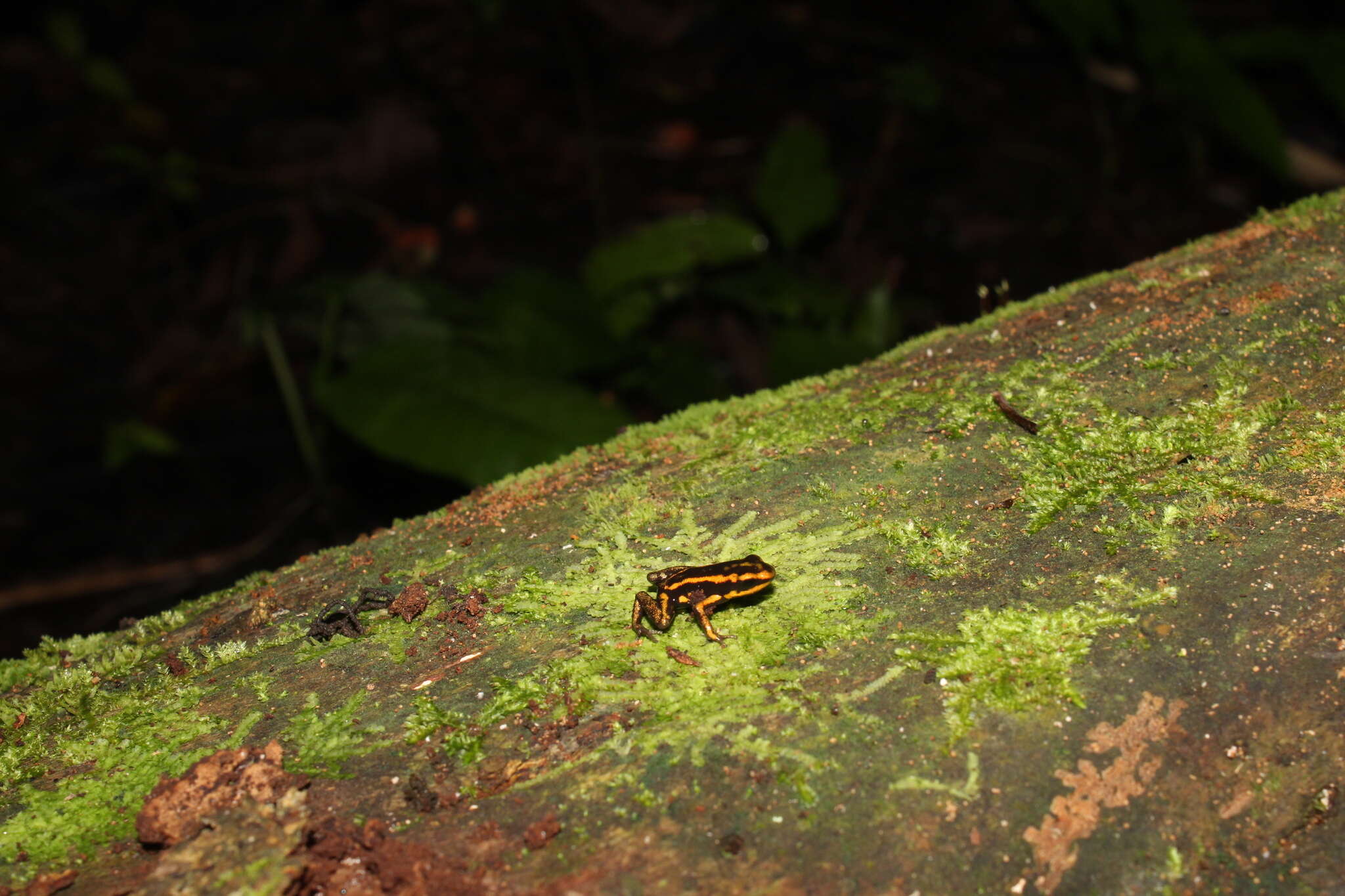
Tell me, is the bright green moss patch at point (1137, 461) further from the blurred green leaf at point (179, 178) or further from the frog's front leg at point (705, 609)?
the blurred green leaf at point (179, 178)

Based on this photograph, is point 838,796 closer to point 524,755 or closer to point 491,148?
point 524,755

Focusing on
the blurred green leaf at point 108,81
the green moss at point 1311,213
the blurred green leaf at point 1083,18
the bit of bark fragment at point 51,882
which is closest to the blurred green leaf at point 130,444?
the blurred green leaf at point 108,81

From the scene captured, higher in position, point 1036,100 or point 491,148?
point 491,148

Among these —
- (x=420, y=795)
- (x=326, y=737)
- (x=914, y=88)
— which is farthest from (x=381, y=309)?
(x=914, y=88)

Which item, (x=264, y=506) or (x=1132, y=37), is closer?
(x=264, y=506)

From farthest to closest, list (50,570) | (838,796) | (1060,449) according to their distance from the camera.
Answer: (50,570), (1060,449), (838,796)

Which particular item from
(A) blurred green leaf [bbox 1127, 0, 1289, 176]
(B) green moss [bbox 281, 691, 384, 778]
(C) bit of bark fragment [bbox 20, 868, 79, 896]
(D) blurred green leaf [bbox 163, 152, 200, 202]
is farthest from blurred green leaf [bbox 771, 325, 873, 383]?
(D) blurred green leaf [bbox 163, 152, 200, 202]

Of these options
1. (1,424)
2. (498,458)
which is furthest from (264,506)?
(498,458)
